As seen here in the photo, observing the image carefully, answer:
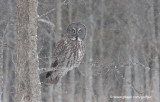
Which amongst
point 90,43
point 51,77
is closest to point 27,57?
point 51,77

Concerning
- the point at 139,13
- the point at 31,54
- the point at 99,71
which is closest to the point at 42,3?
the point at 31,54

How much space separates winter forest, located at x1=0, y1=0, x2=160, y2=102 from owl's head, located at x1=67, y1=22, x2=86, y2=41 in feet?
1.27

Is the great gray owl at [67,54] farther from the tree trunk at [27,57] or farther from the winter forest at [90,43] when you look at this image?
the tree trunk at [27,57]

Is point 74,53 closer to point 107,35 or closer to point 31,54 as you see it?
point 31,54

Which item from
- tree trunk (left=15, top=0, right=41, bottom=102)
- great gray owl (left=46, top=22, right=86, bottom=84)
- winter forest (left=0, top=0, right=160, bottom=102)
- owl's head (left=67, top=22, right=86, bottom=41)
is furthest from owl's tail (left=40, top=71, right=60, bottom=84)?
tree trunk (left=15, top=0, right=41, bottom=102)

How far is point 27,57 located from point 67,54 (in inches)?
83.1

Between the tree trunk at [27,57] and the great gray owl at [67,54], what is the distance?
1.83 m

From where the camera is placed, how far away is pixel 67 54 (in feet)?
19.0

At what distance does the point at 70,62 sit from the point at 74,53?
0.17 m

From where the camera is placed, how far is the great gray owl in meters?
5.69

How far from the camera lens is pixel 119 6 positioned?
1175 cm

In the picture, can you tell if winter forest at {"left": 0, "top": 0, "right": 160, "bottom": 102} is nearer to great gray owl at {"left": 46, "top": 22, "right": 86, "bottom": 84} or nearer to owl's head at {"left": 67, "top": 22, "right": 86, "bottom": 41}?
great gray owl at {"left": 46, "top": 22, "right": 86, "bottom": 84}

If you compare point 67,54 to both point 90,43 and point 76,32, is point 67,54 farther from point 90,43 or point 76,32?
point 90,43

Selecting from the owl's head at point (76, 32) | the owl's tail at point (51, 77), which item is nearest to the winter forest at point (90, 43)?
the owl's tail at point (51, 77)
